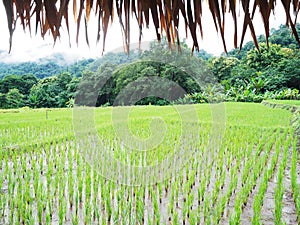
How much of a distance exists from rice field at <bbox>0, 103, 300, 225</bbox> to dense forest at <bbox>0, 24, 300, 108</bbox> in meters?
3.61

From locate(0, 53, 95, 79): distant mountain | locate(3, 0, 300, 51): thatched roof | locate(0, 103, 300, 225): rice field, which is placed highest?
locate(0, 53, 95, 79): distant mountain

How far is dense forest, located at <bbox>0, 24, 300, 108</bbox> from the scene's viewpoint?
7961mm

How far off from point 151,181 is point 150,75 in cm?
693

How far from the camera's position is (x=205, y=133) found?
393 cm

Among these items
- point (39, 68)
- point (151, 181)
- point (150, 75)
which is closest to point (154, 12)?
point (151, 181)

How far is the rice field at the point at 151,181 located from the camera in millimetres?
1366

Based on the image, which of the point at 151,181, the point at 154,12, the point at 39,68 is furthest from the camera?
the point at 39,68

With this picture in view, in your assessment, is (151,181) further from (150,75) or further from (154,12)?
(150,75)

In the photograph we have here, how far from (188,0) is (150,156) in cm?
206

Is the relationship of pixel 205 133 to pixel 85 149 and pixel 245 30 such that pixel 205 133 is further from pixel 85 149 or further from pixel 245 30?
pixel 245 30

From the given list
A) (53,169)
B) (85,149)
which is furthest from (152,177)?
(85,149)

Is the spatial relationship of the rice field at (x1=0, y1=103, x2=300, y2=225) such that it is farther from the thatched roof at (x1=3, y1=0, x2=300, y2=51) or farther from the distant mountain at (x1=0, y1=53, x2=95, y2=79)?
the distant mountain at (x1=0, y1=53, x2=95, y2=79)

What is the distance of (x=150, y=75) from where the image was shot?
8672mm

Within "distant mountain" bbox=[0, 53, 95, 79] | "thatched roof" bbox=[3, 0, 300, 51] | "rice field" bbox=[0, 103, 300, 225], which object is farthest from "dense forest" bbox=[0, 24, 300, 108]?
"thatched roof" bbox=[3, 0, 300, 51]
